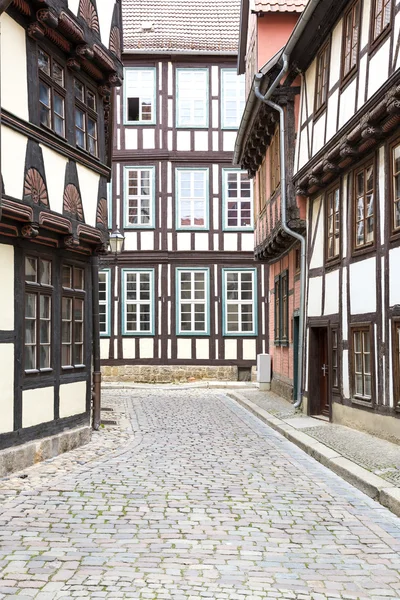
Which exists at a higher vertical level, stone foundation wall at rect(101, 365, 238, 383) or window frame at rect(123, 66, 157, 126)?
window frame at rect(123, 66, 157, 126)

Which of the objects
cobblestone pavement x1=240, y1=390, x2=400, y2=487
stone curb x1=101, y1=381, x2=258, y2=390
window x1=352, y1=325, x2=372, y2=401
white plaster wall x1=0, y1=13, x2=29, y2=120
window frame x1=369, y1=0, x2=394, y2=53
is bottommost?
cobblestone pavement x1=240, y1=390, x2=400, y2=487

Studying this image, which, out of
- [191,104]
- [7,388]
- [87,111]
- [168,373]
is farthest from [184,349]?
[7,388]

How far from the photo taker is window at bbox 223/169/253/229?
2800cm

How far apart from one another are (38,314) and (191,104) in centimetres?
1915

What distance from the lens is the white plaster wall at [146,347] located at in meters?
27.8

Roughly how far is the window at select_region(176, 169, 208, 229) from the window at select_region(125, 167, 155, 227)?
0.96 meters

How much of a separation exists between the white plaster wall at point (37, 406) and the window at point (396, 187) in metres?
5.23

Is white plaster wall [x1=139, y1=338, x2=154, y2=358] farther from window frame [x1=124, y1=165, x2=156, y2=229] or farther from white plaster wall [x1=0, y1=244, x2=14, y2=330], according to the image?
white plaster wall [x1=0, y1=244, x2=14, y2=330]

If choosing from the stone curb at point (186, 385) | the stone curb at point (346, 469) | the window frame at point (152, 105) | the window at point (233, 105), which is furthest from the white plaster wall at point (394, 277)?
the window frame at point (152, 105)

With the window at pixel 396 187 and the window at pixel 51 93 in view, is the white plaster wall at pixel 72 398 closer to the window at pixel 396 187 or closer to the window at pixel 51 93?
the window at pixel 51 93

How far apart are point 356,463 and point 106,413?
7.97 m

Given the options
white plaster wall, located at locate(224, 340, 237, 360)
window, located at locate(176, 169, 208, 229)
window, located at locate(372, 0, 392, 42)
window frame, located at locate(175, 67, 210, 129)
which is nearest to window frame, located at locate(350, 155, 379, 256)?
window, located at locate(372, 0, 392, 42)

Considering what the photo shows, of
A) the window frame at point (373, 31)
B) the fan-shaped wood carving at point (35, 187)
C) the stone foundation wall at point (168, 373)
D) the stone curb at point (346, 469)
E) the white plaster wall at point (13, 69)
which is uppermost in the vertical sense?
the window frame at point (373, 31)

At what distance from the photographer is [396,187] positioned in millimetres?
10859
